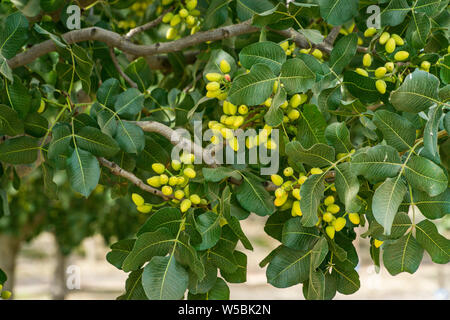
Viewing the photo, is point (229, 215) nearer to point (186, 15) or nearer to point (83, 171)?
point (83, 171)

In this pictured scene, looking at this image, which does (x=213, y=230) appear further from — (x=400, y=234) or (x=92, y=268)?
(x=92, y=268)

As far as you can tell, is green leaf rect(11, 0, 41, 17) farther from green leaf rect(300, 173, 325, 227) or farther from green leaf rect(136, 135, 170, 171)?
green leaf rect(300, 173, 325, 227)

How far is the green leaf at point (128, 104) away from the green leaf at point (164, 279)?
35 cm

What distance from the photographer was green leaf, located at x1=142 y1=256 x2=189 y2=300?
0.82 metres

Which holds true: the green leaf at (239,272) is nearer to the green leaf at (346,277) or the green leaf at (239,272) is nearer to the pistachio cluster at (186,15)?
the green leaf at (346,277)

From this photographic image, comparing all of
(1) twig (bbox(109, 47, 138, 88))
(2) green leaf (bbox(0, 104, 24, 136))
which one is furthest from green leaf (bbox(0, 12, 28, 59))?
(1) twig (bbox(109, 47, 138, 88))

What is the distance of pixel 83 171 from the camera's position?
Answer: 37.2 inches

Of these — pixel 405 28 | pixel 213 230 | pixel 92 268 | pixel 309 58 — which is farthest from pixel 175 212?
pixel 92 268

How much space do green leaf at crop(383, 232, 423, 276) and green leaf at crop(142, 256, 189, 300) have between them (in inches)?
13.5

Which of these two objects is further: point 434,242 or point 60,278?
point 60,278

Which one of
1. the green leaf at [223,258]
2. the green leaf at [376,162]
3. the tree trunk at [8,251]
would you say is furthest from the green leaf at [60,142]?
the tree trunk at [8,251]

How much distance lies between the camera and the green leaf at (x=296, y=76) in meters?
0.82

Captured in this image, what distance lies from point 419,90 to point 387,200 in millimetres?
168

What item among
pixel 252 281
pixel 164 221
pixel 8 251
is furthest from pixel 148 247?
pixel 252 281
